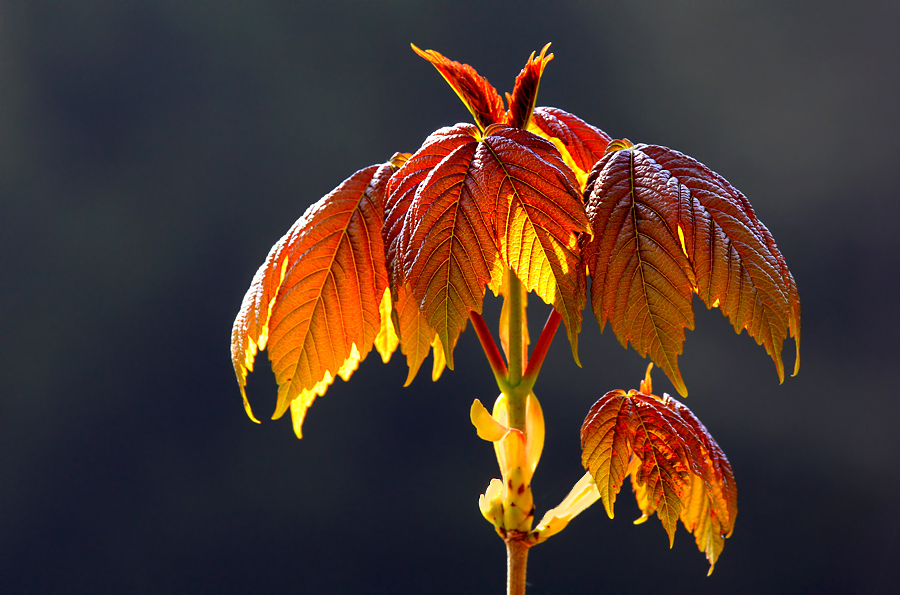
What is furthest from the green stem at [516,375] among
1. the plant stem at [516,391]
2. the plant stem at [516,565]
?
the plant stem at [516,565]

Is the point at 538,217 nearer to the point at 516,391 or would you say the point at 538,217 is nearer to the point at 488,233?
the point at 488,233

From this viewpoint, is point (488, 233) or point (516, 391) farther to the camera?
point (516, 391)

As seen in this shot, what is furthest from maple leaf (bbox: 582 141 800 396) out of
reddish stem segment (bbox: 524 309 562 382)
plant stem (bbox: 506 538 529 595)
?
plant stem (bbox: 506 538 529 595)

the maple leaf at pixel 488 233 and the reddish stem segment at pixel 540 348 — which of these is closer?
the maple leaf at pixel 488 233

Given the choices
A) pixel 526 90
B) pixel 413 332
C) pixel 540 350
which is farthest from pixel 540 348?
pixel 526 90

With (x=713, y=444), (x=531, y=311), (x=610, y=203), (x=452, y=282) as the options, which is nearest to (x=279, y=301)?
(x=452, y=282)

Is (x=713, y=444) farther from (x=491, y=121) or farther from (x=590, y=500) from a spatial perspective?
(x=491, y=121)

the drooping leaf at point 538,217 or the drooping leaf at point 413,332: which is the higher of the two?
the drooping leaf at point 538,217

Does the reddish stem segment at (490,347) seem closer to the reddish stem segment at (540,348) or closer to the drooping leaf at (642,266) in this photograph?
the reddish stem segment at (540,348)
